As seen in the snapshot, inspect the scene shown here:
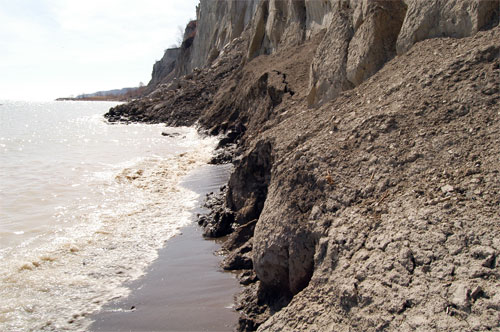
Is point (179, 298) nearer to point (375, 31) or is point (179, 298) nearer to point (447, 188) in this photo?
point (447, 188)

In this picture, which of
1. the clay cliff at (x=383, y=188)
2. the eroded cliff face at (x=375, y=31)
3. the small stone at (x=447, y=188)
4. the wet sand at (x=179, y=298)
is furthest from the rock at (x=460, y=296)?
the eroded cliff face at (x=375, y=31)

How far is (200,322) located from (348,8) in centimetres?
641

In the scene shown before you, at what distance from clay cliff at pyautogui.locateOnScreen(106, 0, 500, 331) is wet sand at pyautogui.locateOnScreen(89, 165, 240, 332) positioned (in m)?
0.27

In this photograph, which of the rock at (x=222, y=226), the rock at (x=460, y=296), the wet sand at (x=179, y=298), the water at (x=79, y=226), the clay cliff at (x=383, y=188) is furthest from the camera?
the rock at (x=222, y=226)

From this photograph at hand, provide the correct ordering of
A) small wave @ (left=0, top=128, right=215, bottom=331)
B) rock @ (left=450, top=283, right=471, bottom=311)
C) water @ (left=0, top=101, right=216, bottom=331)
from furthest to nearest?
water @ (left=0, top=101, right=216, bottom=331)
small wave @ (left=0, top=128, right=215, bottom=331)
rock @ (left=450, top=283, right=471, bottom=311)

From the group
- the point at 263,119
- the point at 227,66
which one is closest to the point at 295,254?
the point at 263,119

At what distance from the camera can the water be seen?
4.99 meters

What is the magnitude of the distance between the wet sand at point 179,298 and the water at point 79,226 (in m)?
0.24

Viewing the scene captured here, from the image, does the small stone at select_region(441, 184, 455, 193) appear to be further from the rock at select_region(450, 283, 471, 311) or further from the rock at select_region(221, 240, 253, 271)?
the rock at select_region(221, 240, 253, 271)

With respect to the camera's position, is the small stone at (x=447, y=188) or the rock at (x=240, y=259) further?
the rock at (x=240, y=259)

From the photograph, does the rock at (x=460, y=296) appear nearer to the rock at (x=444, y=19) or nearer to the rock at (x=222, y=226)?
A: the rock at (x=444, y=19)

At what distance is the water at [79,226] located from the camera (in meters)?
4.99

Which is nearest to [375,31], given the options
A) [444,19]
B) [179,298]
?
[444,19]

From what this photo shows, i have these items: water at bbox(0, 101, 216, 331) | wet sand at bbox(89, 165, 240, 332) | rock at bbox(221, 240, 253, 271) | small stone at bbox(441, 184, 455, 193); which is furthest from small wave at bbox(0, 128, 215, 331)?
small stone at bbox(441, 184, 455, 193)
